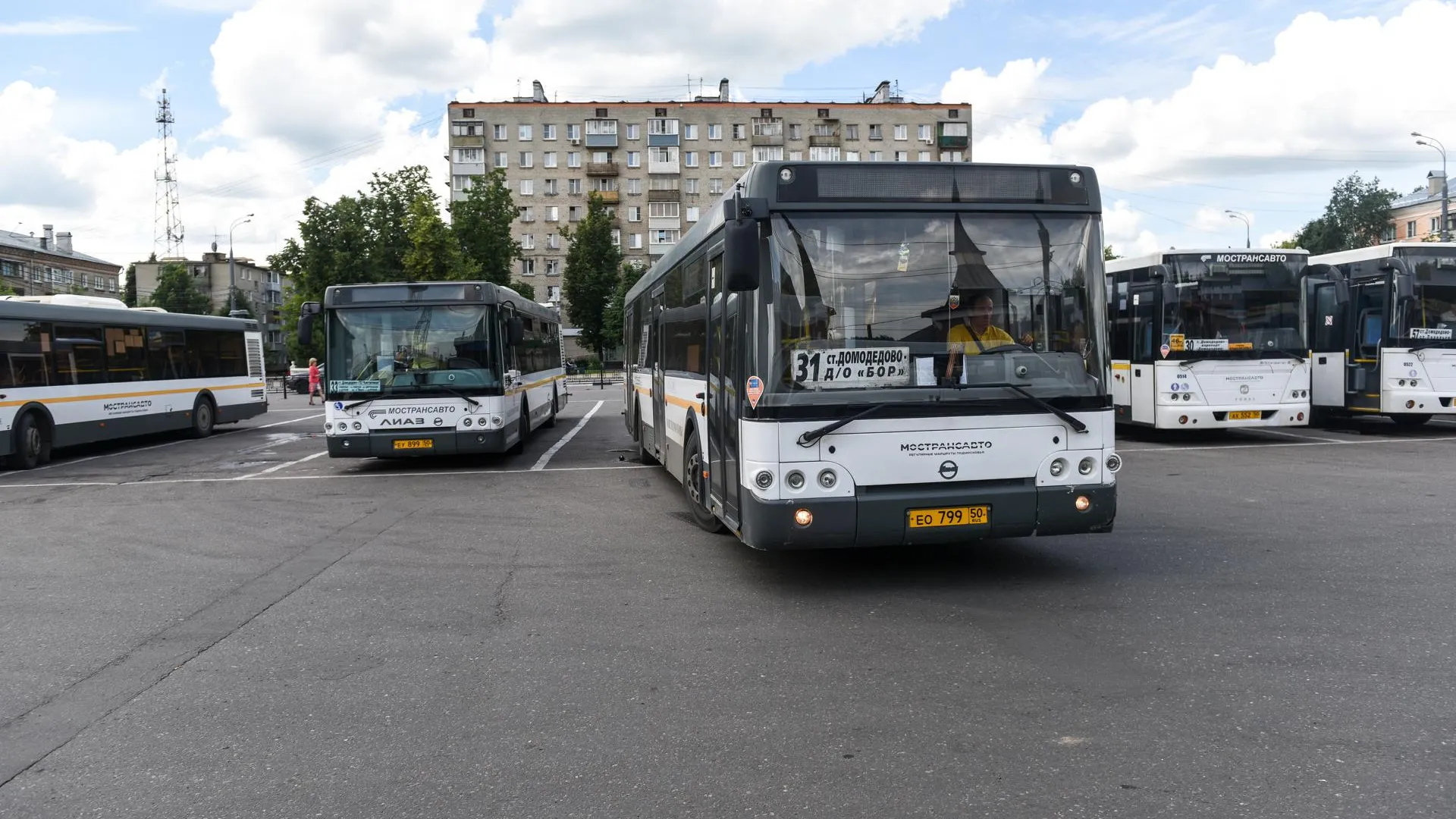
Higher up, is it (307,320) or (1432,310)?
(307,320)

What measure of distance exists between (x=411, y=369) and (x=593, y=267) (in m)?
65.4

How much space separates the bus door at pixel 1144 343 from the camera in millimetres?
16703

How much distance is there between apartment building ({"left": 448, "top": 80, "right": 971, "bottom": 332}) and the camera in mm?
82688

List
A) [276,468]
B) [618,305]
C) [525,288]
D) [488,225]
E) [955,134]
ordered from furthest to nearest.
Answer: [955,134] < [618,305] < [525,288] < [488,225] < [276,468]

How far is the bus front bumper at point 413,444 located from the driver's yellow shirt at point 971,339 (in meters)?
9.24

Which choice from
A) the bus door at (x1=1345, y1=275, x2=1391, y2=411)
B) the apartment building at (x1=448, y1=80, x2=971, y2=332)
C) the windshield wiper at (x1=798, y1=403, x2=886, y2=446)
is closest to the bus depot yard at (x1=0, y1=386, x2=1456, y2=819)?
the windshield wiper at (x1=798, y1=403, x2=886, y2=446)

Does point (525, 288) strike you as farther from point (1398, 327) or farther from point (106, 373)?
point (1398, 327)

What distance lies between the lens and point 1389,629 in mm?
5863

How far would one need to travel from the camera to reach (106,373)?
19.0m

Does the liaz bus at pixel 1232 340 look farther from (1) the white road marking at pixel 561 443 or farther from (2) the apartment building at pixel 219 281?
(2) the apartment building at pixel 219 281

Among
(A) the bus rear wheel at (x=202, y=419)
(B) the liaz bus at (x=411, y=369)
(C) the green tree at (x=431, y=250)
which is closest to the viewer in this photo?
(B) the liaz bus at (x=411, y=369)

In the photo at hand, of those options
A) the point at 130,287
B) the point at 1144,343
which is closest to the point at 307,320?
the point at 1144,343

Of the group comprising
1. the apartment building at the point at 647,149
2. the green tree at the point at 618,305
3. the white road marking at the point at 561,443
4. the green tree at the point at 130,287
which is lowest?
the white road marking at the point at 561,443

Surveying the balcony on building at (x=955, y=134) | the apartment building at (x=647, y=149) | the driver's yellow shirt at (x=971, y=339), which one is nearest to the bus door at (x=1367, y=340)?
the driver's yellow shirt at (x=971, y=339)
